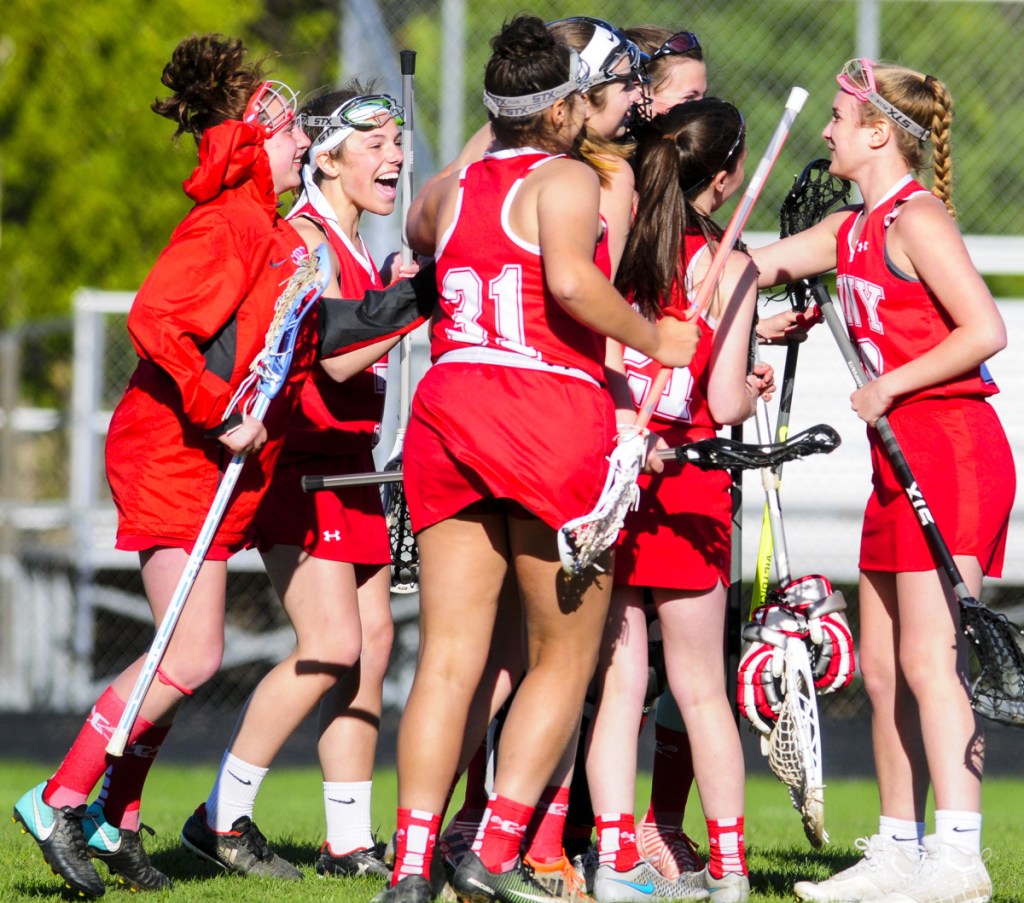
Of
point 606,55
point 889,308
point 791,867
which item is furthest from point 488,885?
point 606,55

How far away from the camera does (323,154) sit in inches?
180

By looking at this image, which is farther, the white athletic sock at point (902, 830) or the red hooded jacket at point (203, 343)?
the white athletic sock at point (902, 830)

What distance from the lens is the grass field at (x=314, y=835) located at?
4027 mm

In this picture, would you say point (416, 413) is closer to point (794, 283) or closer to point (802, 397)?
point (794, 283)

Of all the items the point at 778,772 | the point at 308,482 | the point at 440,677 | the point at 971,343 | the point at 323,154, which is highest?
the point at 323,154

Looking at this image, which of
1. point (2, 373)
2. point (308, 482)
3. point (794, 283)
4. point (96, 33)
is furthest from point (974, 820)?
point (96, 33)

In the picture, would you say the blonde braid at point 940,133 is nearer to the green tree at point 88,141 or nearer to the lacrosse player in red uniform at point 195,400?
the lacrosse player in red uniform at point 195,400

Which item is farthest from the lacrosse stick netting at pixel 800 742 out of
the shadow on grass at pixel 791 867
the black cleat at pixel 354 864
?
the black cleat at pixel 354 864

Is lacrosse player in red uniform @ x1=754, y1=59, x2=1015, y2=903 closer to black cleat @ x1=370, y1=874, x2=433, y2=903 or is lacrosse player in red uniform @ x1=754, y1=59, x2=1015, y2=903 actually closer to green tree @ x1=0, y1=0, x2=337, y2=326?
black cleat @ x1=370, y1=874, x2=433, y2=903

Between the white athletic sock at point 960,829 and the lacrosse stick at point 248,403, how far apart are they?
1.96 metres

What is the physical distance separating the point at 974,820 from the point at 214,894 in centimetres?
196

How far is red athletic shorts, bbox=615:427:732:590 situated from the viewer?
3.93 metres

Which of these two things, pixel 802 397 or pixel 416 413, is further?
pixel 802 397

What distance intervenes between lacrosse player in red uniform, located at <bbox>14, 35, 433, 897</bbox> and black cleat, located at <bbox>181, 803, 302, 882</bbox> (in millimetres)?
351
